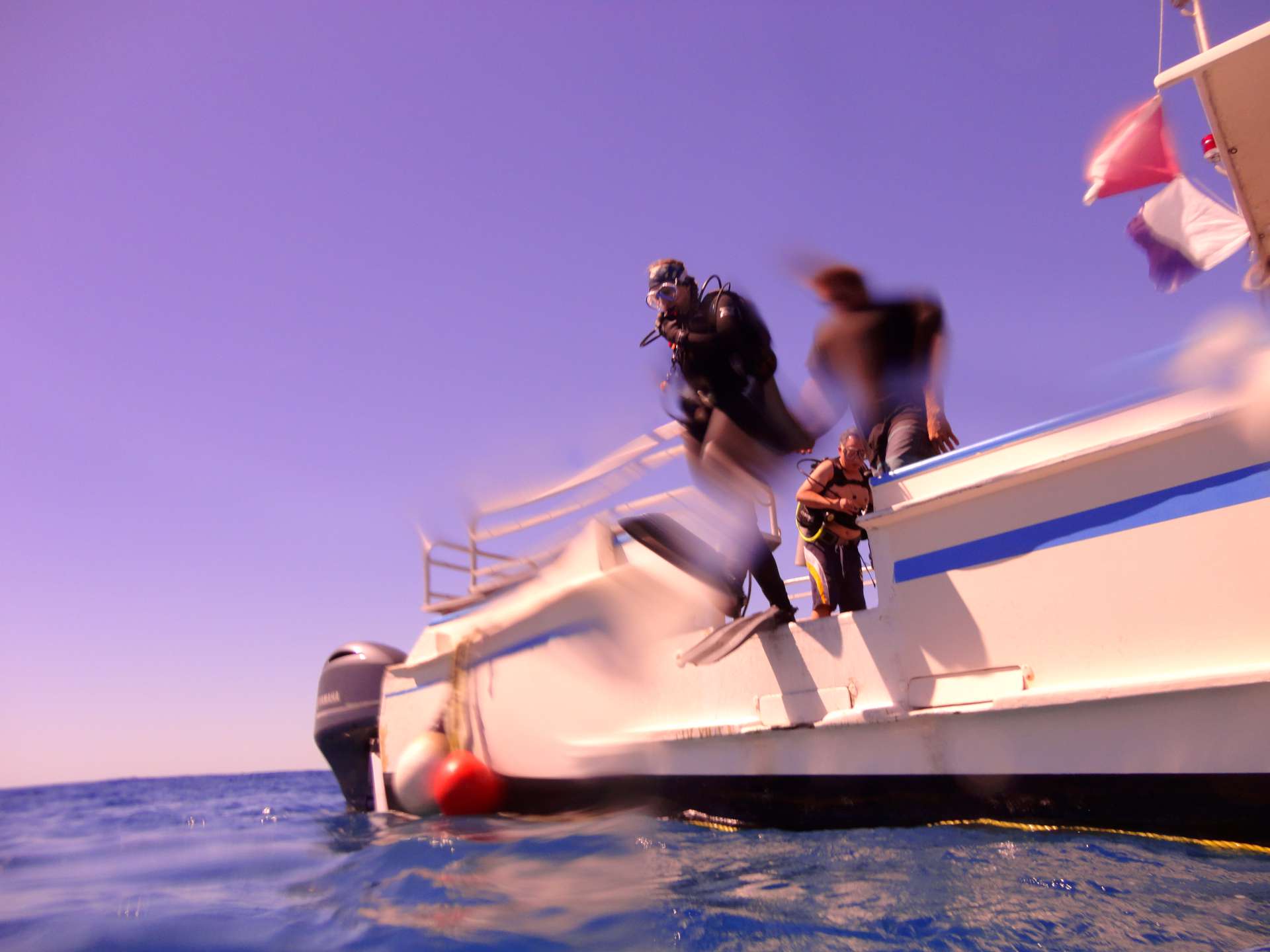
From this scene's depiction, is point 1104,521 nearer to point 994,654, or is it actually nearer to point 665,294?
point 994,654

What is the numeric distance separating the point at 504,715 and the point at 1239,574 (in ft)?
13.9

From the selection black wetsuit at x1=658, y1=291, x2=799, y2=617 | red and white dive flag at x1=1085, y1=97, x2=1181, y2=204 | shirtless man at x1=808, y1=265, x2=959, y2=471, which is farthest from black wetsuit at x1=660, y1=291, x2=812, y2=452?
red and white dive flag at x1=1085, y1=97, x2=1181, y2=204

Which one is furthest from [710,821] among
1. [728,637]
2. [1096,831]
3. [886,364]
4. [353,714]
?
[353,714]

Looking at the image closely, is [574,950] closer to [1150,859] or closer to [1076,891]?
[1076,891]

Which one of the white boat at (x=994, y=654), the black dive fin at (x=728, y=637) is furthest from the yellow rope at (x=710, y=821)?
the black dive fin at (x=728, y=637)

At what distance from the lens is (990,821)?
3.26 m

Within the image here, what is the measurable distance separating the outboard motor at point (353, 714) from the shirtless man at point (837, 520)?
4659mm

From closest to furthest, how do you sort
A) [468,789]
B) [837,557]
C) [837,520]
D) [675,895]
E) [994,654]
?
[675,895]
[994,654]
[837,520]
[837,557]
[468,789]

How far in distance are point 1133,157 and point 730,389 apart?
2957mm

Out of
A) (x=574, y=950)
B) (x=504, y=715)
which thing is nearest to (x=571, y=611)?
(x=504, y=715)

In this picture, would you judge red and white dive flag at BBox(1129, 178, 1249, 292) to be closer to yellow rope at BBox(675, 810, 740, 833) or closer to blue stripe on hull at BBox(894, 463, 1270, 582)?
blue stripe on hull at BBox(894, 463, 1270, 582)

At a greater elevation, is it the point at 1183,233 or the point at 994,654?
the point at 1183,233

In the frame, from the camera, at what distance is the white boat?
9.16ft

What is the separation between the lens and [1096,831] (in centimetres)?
301
